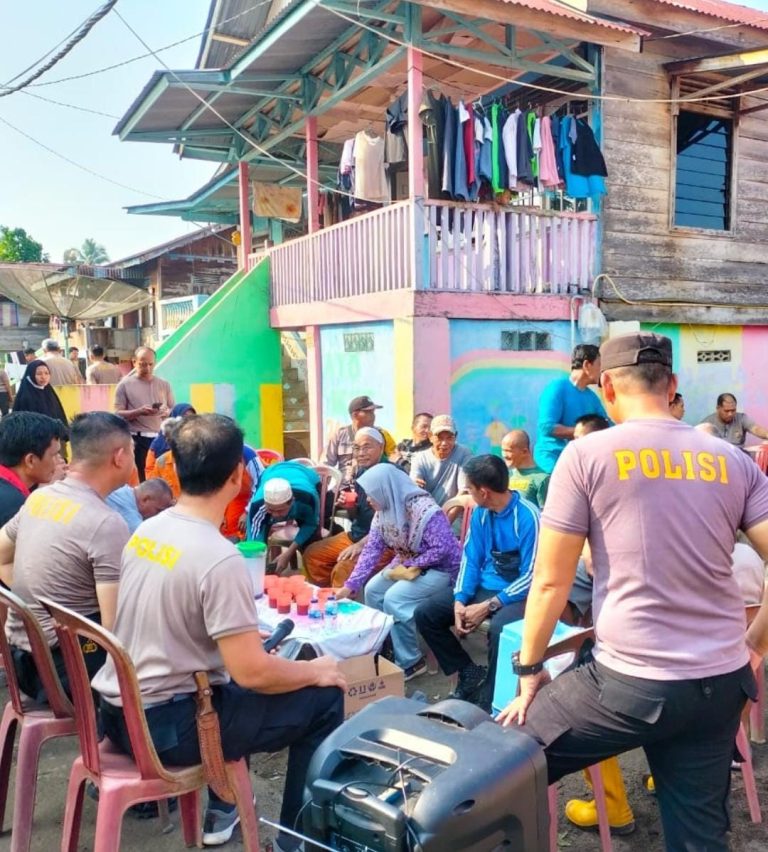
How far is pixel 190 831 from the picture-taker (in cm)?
268

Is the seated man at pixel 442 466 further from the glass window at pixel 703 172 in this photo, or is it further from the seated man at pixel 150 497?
the glass window at pixel 703 172

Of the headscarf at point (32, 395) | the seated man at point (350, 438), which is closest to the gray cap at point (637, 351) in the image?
the seated man at point (350, 438)

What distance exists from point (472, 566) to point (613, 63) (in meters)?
6.92

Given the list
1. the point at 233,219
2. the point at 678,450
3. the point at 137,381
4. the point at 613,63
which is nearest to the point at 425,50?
the point at 613,63

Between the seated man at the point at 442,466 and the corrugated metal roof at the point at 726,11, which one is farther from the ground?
the corrugated metal roof at the point at 726,11

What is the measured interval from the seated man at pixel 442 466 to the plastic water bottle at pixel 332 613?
6.90 feet

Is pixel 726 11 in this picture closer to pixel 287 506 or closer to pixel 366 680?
pixel 287 506

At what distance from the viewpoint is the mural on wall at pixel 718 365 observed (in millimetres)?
9195

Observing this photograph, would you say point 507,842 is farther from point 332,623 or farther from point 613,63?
point 613,63

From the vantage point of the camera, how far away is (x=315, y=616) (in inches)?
126

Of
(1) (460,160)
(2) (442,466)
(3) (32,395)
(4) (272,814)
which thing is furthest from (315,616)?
(3) (32,395)

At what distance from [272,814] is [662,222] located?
26.7 feet

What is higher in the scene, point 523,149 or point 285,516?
point 523,149

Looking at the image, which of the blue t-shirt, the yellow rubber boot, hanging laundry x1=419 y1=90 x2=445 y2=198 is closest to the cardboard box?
the yellow rubber boot
